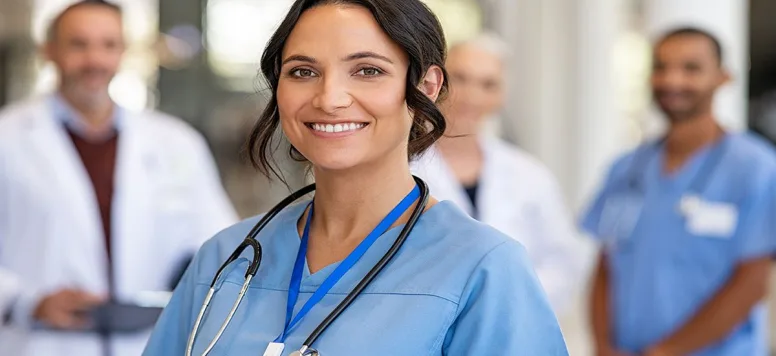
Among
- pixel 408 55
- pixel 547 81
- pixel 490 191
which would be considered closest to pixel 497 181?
pixel 490 191

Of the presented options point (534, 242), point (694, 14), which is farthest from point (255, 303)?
point (694, 14)

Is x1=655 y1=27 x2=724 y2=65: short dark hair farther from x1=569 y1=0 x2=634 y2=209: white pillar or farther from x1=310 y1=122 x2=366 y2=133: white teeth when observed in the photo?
x1=569 y1=0 x2=634 y2=209: white pillar

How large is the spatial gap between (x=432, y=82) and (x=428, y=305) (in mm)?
318

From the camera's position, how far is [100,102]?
293 cm

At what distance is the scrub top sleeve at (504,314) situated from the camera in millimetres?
1330

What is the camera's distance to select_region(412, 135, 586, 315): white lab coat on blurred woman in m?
3.06

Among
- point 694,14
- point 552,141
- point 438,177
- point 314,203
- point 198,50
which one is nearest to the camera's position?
point 314,203

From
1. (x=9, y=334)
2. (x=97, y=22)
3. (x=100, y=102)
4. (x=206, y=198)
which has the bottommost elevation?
(x=9, y=334)

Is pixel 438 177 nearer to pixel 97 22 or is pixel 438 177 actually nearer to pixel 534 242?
pixel 534 242

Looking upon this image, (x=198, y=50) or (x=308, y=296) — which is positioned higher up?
(x=198, y=50)

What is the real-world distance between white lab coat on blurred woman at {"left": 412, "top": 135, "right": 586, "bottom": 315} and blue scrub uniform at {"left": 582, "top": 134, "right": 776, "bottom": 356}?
15 centimetres

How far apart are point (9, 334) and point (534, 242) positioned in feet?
4.69

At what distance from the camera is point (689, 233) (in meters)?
3.04

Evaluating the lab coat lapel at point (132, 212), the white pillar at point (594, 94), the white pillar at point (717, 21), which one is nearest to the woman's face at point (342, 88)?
the lab coat lapel at point (132, 212)
